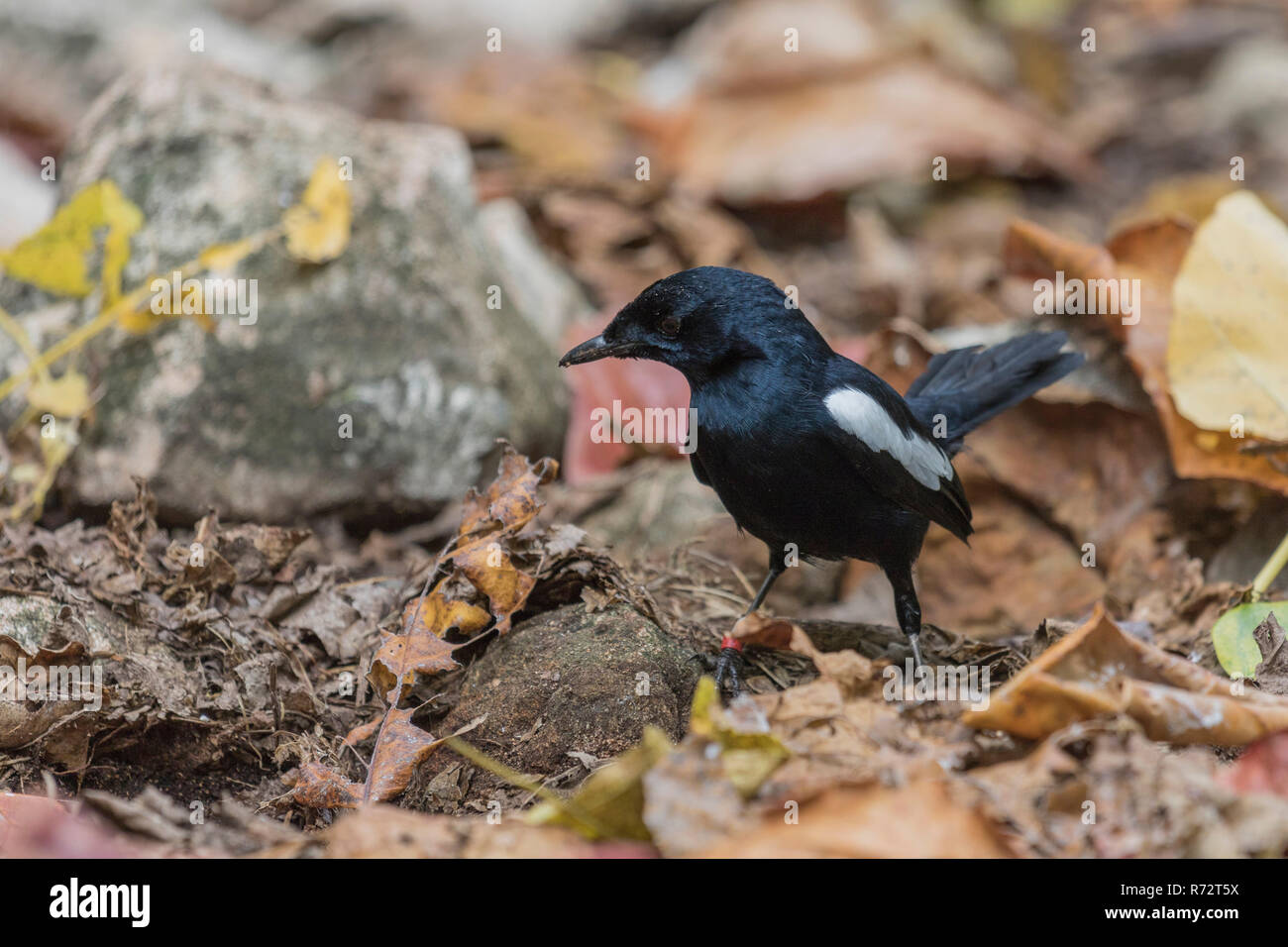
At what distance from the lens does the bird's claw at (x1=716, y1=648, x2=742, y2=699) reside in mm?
3467

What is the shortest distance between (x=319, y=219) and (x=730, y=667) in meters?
2.42

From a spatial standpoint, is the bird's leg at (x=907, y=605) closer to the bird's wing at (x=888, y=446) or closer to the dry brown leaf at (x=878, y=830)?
the bird's wing at (x=888, y=446)

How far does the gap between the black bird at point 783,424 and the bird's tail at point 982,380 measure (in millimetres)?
604

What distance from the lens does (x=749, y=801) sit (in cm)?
241

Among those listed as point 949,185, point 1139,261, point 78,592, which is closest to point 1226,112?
point 949,185

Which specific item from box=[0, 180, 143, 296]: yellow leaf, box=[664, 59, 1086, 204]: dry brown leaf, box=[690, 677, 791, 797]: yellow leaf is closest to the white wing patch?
box=[690, 677, 791, 797]: yellow leaf

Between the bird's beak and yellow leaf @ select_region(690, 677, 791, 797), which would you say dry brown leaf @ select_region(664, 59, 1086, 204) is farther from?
yellow leaf @ select_region(690, 677, 791, 797)

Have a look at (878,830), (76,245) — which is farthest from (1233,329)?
(76,245)

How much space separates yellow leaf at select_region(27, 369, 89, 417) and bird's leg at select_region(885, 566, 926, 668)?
2875 millimetres

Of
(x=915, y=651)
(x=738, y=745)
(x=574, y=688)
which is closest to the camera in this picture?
(x=738, y=745)

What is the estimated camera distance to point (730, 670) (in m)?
3.52

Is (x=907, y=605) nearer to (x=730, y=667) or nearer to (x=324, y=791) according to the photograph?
(x=730, y=667)

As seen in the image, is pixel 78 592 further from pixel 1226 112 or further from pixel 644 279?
pixel 1226 112

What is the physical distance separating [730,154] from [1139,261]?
12.4 ft
